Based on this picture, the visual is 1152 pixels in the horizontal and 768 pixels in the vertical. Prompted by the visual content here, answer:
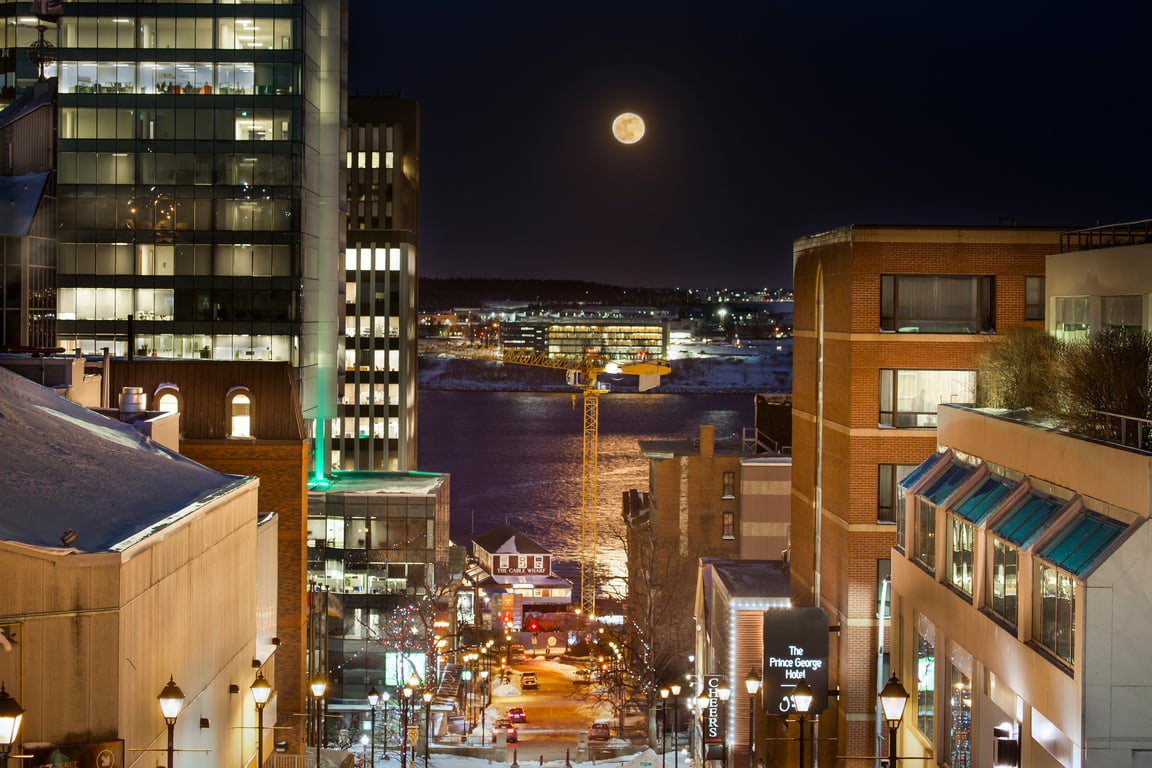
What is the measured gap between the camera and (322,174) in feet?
241

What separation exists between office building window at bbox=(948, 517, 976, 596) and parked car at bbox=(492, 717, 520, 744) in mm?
33928

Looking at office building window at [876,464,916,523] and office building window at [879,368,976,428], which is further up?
office building window at [879,368,976,428]

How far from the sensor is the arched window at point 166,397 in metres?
37.8

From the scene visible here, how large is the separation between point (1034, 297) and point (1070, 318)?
3.02 meters

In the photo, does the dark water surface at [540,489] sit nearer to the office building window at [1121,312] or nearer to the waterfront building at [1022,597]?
the office building window at [1121,312]

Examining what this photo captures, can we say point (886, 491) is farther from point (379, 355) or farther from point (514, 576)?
point (379, 355)

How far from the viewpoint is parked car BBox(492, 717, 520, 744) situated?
57406 millimetres

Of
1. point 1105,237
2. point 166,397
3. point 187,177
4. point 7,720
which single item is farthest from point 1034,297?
point 187,177

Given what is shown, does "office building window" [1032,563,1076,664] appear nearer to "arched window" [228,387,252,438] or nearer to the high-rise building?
"arched window" [228,387,252,438]

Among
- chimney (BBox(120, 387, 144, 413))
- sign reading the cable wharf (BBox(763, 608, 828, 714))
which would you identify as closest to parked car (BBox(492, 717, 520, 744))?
sign reading the cable wharf (BBox(763, 608, 828, 714))

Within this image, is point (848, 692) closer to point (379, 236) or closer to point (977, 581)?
point (977, 581)

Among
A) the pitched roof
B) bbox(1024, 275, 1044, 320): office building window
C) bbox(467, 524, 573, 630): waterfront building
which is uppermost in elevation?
bbox(1024, 275, 1044, 320): office building window

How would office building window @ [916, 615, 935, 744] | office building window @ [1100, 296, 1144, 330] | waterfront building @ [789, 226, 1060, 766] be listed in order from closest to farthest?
office building window @ [916, 615, 935, 744] → office building window @ [1100, 296, 1144, 330] → waterfront building @ [789, 226, 1060, 766]

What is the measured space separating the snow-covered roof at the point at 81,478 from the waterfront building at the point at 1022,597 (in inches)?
480
